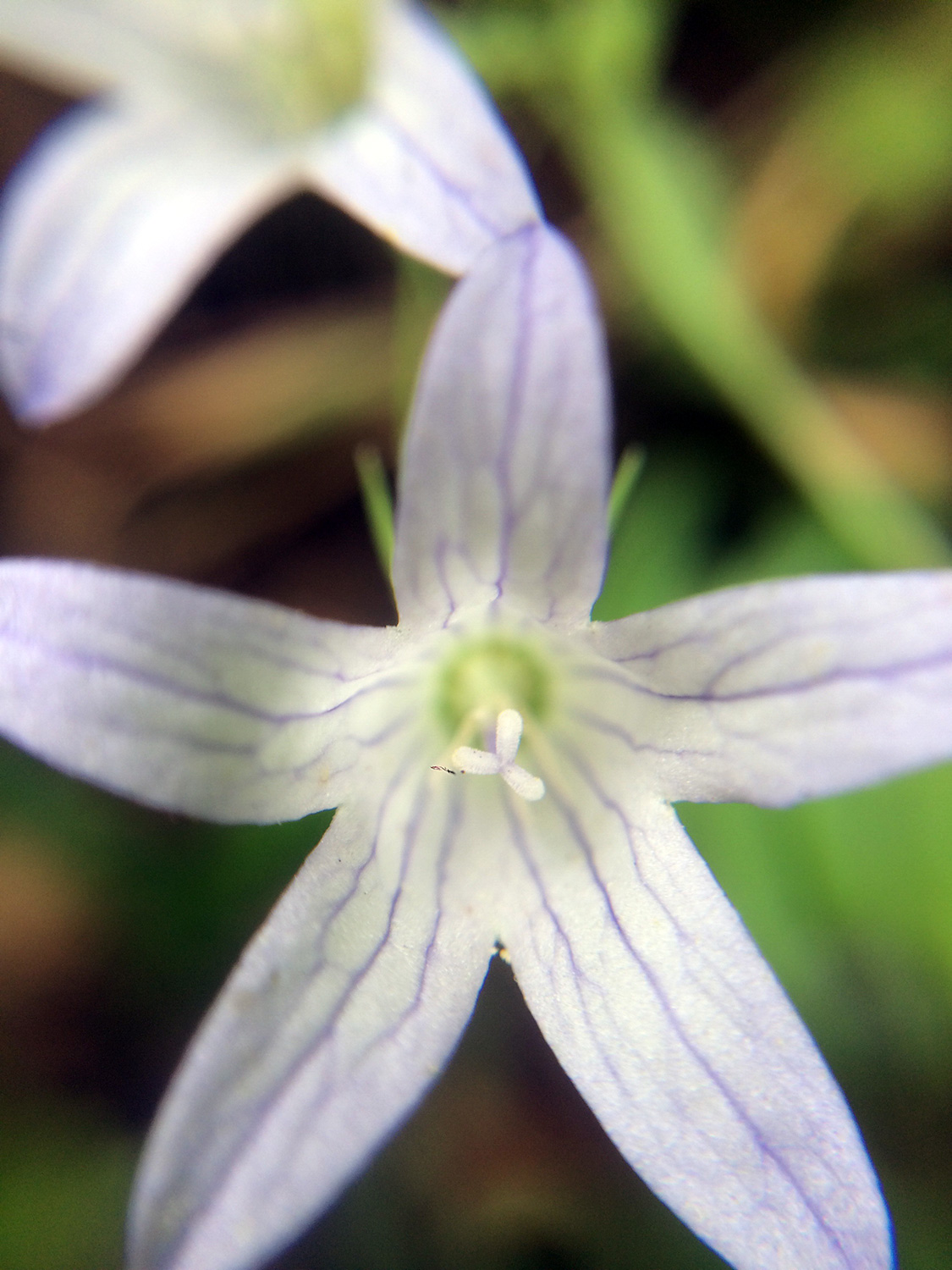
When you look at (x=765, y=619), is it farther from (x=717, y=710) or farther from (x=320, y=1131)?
(x=320, y=1131)

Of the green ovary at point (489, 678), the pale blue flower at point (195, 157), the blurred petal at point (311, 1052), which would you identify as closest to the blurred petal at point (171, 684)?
the blurred petal at point (311, 1052)

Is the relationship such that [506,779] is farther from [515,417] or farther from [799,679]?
[515,417]

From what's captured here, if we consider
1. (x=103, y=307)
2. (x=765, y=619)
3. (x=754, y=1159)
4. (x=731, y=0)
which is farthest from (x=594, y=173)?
(x=754, y=1159)

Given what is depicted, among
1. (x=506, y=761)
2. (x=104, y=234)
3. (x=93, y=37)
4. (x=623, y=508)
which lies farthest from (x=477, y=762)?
(x=93, y=37)

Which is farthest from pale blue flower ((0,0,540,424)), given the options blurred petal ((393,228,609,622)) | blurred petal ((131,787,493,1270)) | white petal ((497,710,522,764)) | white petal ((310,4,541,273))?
blurred petal ((131,787,493,1270))

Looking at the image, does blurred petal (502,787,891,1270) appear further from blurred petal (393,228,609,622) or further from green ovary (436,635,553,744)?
blurred petal (393,228,609,622)
